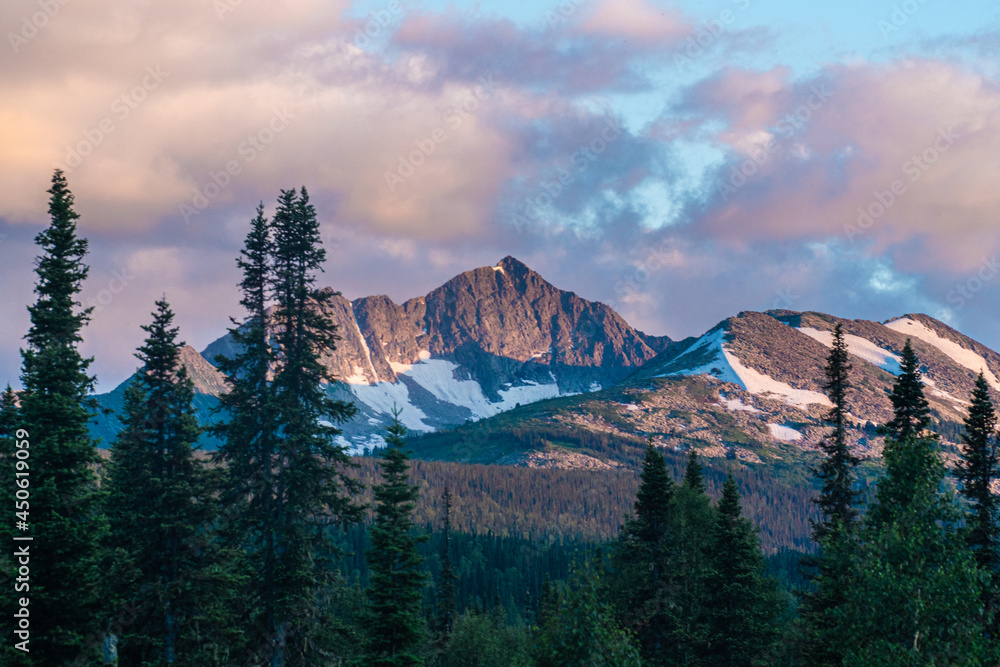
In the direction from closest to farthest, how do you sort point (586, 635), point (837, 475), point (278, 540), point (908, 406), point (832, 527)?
point (586, 635) → point (278, 540) → point (832, 527) → point (908, 406) → point (837, 475)

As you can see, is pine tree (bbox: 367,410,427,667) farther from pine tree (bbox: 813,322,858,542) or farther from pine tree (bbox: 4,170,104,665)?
pine tree (bbox: 813,322,858,542)

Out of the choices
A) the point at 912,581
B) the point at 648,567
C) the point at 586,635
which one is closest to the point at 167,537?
the point at 586,635

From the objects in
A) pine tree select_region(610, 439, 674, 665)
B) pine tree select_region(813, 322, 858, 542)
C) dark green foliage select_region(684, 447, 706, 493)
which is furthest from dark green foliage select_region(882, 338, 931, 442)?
dark green foliage select_region(684, 447, 706, 493)

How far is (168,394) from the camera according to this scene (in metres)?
38.7

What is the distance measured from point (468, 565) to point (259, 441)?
160696 mm

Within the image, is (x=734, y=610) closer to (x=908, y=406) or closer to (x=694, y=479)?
(x=908, y=406)

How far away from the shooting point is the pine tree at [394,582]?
4219cm

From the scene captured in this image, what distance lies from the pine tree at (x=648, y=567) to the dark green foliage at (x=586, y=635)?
70.7 ft

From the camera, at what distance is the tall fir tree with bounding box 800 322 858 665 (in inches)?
1574

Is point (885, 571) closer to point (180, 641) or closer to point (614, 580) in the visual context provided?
point (614, 580)

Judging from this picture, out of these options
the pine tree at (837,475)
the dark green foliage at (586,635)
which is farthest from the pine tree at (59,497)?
the pine tree at (837,475)

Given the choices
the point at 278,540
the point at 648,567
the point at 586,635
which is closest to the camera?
the point at 586,635

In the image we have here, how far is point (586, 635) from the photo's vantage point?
29.6 metres

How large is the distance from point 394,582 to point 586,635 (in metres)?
15.5
